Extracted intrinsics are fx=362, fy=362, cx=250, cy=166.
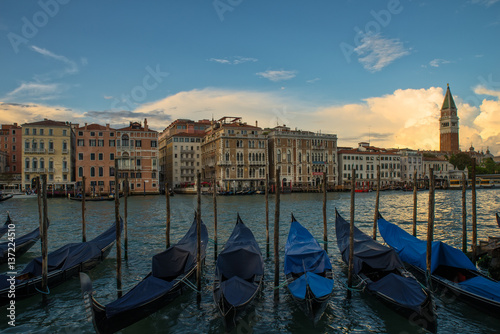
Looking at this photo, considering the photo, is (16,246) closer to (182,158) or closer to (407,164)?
(182,158)

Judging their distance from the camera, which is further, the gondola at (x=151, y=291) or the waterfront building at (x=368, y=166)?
the waterfront building at (x=368, y=166)

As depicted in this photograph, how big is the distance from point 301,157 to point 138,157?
20.6 m

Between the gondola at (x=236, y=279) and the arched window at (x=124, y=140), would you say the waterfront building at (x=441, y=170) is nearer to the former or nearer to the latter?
the arched window at (x=124, y=140)

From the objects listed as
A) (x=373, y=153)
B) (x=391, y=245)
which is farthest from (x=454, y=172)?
(x=391, y=245)

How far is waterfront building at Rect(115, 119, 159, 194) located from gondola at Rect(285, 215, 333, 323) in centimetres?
3367

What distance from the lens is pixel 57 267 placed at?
7941 mm

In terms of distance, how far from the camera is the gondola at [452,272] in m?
6.07

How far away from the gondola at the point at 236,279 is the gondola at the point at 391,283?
7.06 ft

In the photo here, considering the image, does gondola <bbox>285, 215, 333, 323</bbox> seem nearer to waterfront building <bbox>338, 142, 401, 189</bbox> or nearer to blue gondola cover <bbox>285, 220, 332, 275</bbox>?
blue gondola cover <bbox>285, 220, 332, 275</bbox>

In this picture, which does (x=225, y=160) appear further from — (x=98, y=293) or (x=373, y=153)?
(x=98, y=293)

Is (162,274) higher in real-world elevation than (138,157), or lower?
lower

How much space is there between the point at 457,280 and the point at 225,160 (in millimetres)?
37423

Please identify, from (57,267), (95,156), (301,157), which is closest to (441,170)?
(301,157)

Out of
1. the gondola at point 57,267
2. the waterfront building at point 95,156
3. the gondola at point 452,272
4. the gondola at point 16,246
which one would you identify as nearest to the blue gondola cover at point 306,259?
the gondola at point 452,272
